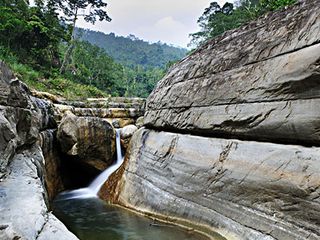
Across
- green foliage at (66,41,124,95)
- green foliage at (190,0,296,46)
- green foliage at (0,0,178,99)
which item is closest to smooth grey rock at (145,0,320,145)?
green foliage at (0,0,178,99)

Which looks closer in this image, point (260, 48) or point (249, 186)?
point (249, 186)

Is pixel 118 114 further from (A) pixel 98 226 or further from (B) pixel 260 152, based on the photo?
(B) pixel 260 152

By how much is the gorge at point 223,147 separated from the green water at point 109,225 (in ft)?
0.69

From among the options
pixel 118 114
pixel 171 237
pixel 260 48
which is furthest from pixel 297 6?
pixel 118 114

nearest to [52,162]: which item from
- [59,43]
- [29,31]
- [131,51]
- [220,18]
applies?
[29,31]

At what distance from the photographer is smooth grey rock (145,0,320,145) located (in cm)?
413

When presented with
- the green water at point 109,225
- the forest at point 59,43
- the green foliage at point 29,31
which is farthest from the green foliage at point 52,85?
the green water at point 109,225

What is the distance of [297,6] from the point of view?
4906mm

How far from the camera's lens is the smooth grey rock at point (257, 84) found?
413 cm

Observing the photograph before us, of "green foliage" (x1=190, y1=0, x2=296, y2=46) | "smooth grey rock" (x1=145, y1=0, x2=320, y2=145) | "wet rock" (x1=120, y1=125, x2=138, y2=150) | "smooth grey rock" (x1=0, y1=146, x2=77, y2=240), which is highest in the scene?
"green foliage" (x1=190, y1=0, x2=296, y2=46)

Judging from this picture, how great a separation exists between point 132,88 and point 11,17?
831 inches

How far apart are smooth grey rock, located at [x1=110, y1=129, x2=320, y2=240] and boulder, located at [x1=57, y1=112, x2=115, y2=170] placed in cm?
197

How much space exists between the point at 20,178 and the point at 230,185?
308 centimetres

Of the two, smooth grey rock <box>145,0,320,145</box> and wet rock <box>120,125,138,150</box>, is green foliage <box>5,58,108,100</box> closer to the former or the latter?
wet rock <box>120,125,138,150</box>
